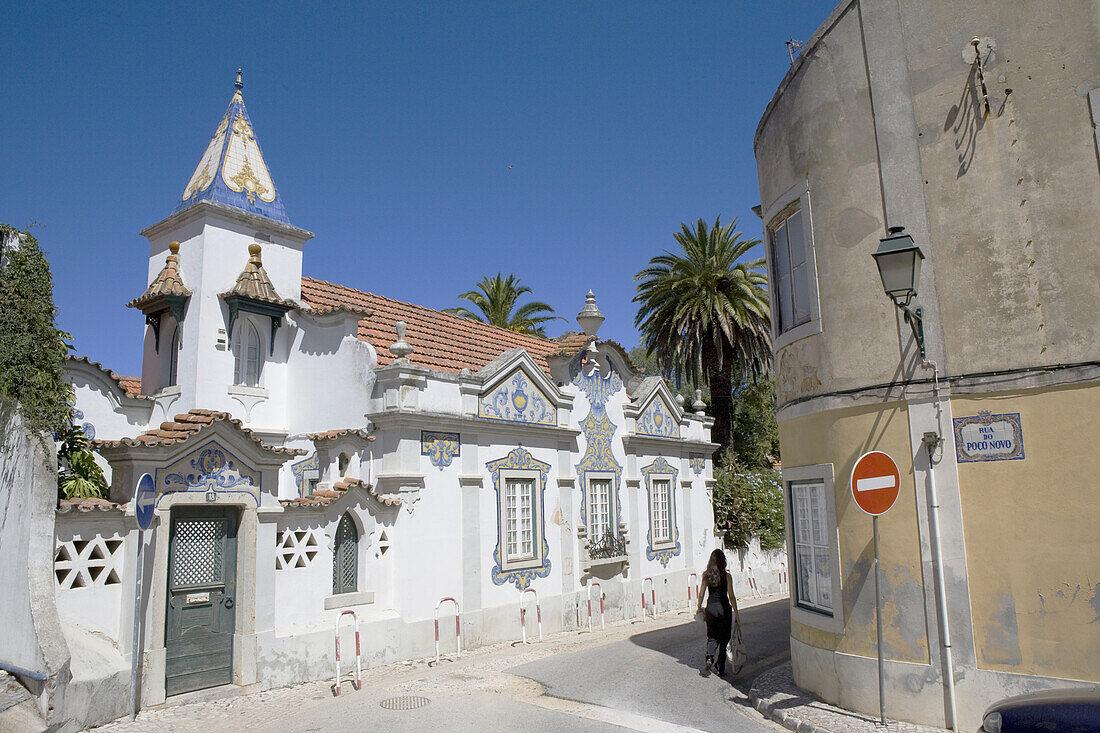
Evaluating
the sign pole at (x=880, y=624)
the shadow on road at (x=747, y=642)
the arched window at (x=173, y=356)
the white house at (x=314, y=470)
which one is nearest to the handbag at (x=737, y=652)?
the shadow on road at (x=747, y=642)

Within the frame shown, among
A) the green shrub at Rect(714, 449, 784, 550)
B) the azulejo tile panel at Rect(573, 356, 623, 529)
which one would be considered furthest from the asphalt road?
the green shrub at Rect(714, 449, 784, 550)

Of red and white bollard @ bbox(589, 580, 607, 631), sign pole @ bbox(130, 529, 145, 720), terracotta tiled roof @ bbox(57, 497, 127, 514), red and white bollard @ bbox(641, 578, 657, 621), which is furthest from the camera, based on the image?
red and white bollard @ bbox(641, 578, 657, 621)

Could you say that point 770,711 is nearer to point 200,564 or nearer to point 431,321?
point 200,564

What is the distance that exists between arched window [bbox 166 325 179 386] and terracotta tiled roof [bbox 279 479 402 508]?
3979 millimetres

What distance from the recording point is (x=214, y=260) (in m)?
14.4

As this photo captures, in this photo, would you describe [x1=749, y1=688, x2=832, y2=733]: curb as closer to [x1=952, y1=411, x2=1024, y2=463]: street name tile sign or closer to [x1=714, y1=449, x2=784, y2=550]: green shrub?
[x1=952, y1=411, x2=1024, y2=463]: street name tile sign

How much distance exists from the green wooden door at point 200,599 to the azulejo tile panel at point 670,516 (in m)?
11.6

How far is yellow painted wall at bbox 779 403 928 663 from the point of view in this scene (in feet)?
27.3

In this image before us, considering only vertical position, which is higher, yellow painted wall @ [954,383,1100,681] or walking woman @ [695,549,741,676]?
yellow painted wall @ [954,383,1100,681]

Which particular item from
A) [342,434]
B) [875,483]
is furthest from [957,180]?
[342,434]

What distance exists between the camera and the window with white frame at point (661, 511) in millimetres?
20359

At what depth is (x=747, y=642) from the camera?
14.1 meters

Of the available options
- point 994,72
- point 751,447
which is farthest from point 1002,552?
point 751,447

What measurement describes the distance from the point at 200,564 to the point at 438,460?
4.65 metres
